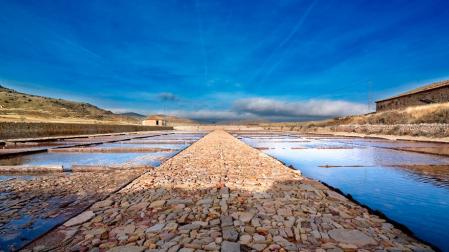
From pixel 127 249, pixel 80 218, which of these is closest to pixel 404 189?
pixel 127 249

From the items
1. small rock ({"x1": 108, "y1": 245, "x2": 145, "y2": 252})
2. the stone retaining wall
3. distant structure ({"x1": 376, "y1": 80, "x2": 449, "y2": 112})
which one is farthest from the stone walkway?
distant structure ({"x1": 376, "y1": 80, "x2": 449, "y2": 112})

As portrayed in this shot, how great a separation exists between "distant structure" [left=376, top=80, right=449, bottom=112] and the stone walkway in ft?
160

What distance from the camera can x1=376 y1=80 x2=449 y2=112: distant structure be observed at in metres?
42.6

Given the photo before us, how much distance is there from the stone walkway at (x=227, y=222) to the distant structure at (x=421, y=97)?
160ft

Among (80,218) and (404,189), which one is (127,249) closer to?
(80,218)

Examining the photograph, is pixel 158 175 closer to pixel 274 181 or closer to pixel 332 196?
pixel 274 181

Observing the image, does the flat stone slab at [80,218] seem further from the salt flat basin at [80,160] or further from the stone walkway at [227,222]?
the salt flat basin at [80,160]

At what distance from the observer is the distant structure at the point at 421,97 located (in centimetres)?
4256

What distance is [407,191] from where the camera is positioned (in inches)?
261

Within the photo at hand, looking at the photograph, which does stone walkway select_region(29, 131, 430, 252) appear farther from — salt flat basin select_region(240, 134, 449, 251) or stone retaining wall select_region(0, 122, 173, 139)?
stone retaining wall select_region(0, 122, 173, 139)

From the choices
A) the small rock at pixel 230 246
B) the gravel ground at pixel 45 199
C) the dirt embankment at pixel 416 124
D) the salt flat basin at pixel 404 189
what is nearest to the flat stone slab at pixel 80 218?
the gravel ground at pixel 45 199

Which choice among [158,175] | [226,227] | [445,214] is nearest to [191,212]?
[226,227]

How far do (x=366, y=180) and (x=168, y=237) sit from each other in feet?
21.8

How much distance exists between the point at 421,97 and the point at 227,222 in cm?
5597
